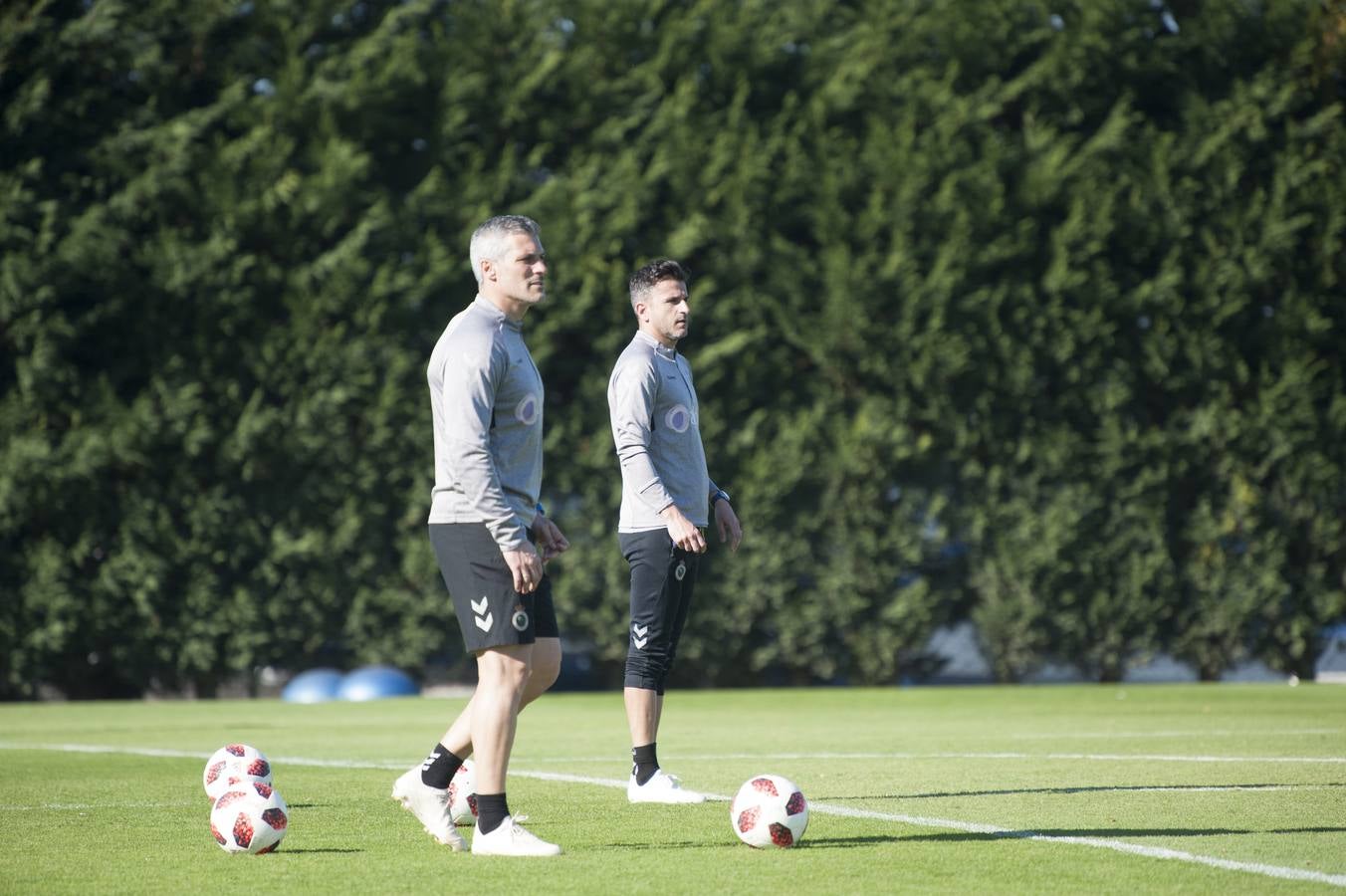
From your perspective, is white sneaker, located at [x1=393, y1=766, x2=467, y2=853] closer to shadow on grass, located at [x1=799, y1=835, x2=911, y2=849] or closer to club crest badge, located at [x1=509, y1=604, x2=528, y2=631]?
club crest badge, located at [x1=509, y1=604, x2=528, y2=631]

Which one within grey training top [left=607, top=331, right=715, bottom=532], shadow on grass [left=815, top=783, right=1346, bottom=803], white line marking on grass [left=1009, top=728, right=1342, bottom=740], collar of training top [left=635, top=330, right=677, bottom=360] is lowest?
white line marking on grass [left=1009, top=728, right=1342, bottom=740]

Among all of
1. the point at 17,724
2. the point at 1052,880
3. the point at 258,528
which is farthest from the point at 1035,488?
the point at 1052,880

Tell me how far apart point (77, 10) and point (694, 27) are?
5933 mm

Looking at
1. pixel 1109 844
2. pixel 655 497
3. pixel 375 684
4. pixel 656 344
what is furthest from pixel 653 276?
pixel 375 684

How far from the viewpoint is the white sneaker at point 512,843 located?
5.16 metres

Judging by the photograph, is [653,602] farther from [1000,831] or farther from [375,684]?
[375,684]

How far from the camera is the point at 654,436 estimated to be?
7.09 m

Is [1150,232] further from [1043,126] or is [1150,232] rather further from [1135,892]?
[1135,892]

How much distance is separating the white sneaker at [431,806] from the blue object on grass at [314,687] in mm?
10448

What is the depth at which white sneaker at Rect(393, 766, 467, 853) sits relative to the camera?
17.9 ft

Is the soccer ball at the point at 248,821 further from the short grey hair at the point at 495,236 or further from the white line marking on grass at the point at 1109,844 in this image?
the white line marking on grass at the point at 1109,844

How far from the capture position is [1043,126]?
17438 mm

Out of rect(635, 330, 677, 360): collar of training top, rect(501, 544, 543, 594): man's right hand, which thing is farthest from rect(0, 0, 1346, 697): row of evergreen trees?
rect(501, 544, 543, 594): man's right hand

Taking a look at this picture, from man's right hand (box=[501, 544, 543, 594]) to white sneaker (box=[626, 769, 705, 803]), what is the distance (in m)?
1.85
